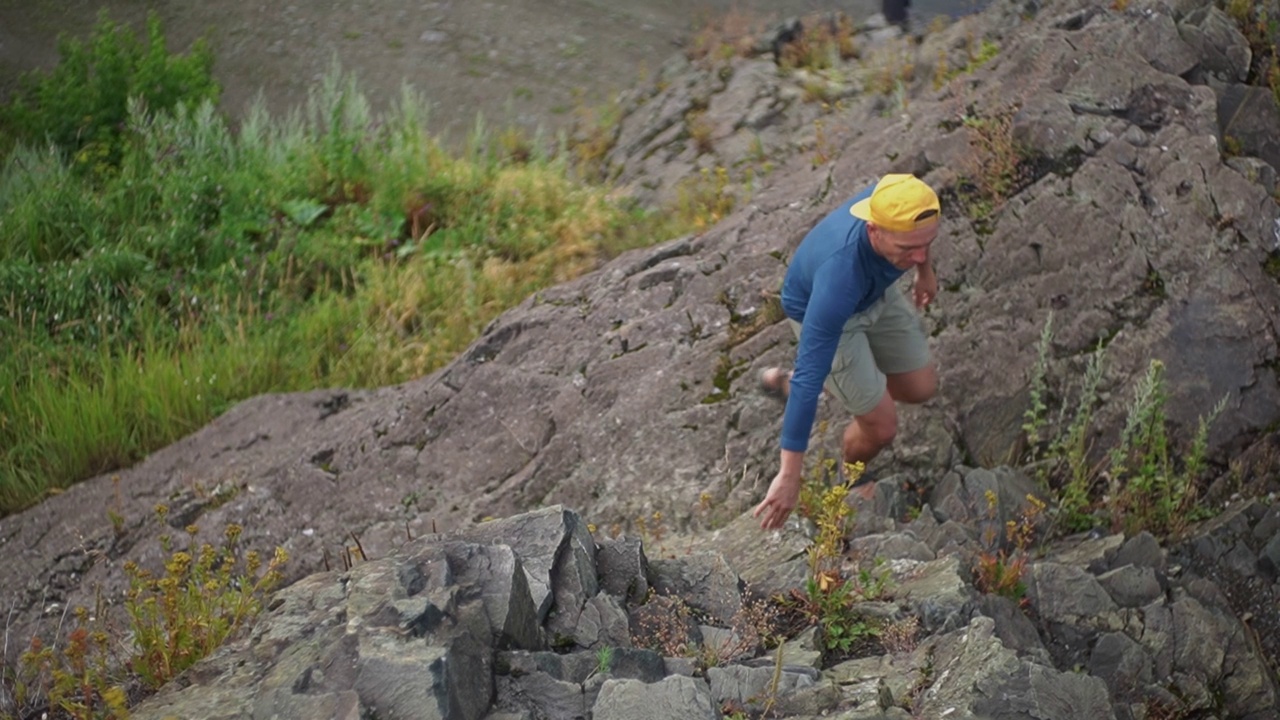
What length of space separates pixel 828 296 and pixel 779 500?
77 centimetres

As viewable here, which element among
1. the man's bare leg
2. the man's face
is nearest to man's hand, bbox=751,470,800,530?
the man's bare leg

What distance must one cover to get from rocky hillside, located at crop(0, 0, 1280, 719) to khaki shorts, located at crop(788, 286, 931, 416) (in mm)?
420

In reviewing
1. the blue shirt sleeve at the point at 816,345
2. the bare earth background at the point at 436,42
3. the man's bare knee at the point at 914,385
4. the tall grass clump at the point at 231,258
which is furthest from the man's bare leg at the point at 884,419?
the bare earth background at the point at 436,42

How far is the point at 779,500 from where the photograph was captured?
448 centimetres

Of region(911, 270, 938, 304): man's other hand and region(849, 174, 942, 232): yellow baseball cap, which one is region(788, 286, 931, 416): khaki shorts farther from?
region(849, 174, 942, 232): yellow baseball cap

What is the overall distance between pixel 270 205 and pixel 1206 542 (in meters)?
6.78

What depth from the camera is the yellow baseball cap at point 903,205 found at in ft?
14.3

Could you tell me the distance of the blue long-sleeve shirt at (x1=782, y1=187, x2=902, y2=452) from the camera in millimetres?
4422

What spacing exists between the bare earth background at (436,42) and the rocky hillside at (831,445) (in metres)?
5.81

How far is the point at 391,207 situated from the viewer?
9023mm

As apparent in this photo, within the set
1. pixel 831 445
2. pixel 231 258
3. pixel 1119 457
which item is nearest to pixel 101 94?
pixel 231 258

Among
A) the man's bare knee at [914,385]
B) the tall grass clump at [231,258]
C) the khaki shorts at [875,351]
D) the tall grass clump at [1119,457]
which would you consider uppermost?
the khaki shorts at [875,351]

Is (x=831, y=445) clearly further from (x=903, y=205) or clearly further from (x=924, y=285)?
(x=903, y=205)

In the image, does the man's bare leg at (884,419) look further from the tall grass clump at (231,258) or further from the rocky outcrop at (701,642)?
the tall grass clump at (231,258)
